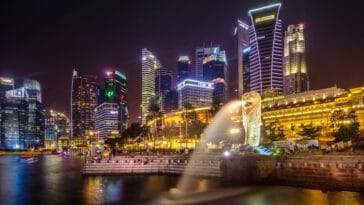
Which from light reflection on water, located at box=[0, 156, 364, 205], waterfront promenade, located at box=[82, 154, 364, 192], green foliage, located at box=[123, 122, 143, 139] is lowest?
light reflection on water, located at box=[0, 156, 364, 205]

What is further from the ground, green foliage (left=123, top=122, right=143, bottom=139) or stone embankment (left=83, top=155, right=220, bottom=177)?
green foliage (left=123, top=122, right=143, bottom=139)

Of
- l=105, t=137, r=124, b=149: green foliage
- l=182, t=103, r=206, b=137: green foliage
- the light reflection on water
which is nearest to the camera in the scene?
the light reflection on water

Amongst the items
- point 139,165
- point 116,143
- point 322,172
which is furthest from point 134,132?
point 322,172

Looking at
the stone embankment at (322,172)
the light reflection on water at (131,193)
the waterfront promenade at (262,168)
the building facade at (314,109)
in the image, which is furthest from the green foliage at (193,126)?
the stone embankment at (322,172)

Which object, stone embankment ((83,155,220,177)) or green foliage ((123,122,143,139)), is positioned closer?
stone embankment ((83,155,220,177))

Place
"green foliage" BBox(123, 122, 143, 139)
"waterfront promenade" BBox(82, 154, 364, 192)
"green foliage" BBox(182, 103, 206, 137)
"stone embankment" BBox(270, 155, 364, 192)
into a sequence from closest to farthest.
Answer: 1. "stone embankment" BBox(270, 155, 364, 192)
2. "waterfront promenade" BBox(82, 154, 364, 192)
3. "green foliage" BBox(182, 103, 206, 137)
4. "green foliage" BBox(123, 122, 143, 139)

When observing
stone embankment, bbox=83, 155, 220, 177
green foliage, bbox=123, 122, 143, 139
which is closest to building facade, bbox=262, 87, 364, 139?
green foliage, bbox=123, 122, 143, 139

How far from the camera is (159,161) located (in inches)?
3095

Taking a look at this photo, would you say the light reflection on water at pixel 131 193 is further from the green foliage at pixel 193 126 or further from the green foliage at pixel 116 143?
the green foliage at pixel 116 143

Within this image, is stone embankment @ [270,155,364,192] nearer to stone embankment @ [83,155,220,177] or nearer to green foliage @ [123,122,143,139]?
stone embankment @ [83,155,220,177]

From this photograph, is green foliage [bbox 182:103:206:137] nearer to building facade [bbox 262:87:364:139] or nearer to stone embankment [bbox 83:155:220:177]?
building facade [bbox 262:87:364:139]

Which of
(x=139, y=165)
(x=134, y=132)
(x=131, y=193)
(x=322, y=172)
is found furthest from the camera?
(x=134, y=132)

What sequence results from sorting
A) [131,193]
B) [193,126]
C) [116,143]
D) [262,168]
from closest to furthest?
[131,193] < [262,168] < [193,126] < [116,143]

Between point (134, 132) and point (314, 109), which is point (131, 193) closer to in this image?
point (314, 109)
